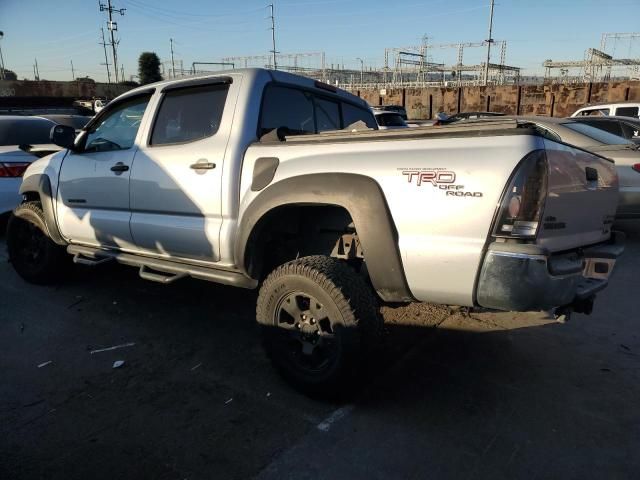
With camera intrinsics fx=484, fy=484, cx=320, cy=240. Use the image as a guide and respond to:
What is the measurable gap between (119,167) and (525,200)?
3.16m

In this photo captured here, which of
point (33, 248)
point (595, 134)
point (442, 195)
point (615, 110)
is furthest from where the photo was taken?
point (615, 110)

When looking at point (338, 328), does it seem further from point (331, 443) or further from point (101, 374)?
point (101, 374)

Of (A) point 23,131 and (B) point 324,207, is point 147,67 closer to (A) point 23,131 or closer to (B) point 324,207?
(A) point 23,131

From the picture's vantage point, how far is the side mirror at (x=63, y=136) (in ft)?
14.1

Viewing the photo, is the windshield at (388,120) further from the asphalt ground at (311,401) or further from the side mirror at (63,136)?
the side mirror at (63,136)

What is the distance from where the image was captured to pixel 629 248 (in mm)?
6402

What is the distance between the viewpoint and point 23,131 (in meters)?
7.77

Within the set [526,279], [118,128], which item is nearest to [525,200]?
[526,279]

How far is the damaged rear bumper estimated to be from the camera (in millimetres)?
2316

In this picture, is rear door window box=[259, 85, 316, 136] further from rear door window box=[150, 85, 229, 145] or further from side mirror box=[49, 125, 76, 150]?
side mirror box=[49, 125, 76, 150]

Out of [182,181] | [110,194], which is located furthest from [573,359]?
[110,194]

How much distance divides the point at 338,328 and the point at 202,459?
1.00 metres

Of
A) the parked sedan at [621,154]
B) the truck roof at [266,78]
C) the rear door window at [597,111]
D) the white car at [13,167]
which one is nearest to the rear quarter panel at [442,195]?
the truck roof at [266,78]

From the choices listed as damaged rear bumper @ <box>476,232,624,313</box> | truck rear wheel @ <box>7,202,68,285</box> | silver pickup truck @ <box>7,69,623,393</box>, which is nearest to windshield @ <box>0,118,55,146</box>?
truck rear wheel @ <box>7,202,68,285</box>
